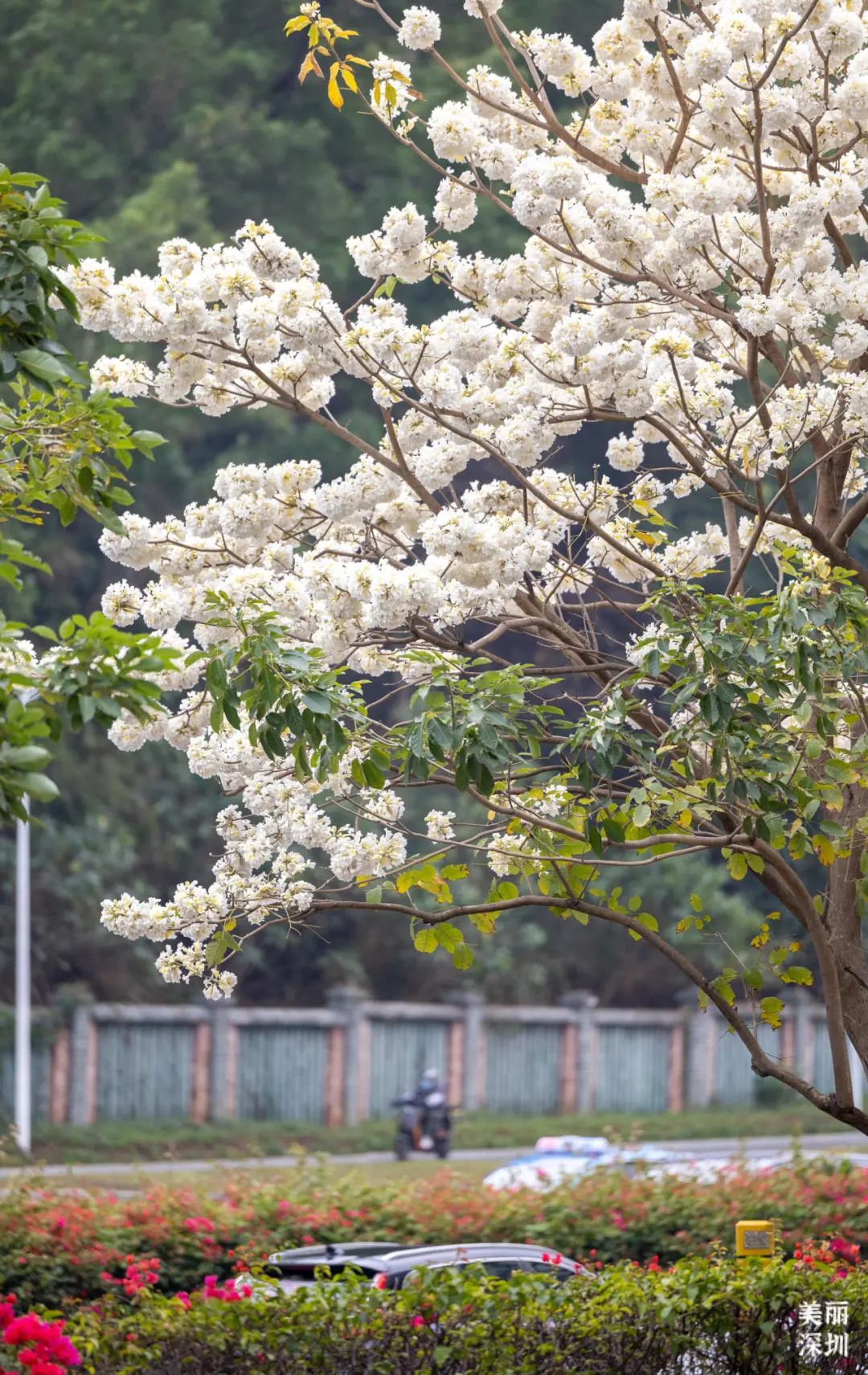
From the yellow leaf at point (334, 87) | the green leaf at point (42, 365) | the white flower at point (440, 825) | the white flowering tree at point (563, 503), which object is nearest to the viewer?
the green leaf at point (42, 365)

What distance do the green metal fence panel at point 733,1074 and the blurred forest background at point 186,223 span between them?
2247 mm

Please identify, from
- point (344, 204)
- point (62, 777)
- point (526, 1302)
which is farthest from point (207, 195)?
point (526, 1302)

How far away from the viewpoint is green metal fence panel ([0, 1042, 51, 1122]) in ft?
82.4

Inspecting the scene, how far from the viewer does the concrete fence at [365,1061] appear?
2586 centimetres

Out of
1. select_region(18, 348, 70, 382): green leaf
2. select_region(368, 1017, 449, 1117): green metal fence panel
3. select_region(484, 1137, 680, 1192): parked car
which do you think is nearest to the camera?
select_region(18, 348, 70, 382): green leaf

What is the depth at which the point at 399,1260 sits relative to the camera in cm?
764

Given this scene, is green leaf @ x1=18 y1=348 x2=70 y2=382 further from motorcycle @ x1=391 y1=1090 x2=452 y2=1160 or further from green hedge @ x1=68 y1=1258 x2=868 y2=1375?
motorcycle @ x1=391 y1=1090 x2=452 y2=1160

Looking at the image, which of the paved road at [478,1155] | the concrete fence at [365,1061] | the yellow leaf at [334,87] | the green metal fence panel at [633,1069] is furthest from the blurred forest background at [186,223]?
the yellow leaf at [334,87]

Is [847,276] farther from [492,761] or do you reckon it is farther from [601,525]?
[492,761]

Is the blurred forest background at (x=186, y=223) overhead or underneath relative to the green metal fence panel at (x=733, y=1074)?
overhead

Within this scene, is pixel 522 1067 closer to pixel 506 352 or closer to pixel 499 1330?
pixel 499 1330

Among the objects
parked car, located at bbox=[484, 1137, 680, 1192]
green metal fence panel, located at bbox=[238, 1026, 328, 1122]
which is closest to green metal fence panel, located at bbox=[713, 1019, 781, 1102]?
green metal fence panel, located at bbox=[238, 1026, 328, 1122]

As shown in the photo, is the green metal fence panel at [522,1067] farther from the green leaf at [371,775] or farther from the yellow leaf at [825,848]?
the green leaf at [371,775]

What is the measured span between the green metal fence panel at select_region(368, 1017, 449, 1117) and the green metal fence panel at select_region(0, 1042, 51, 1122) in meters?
5.32
